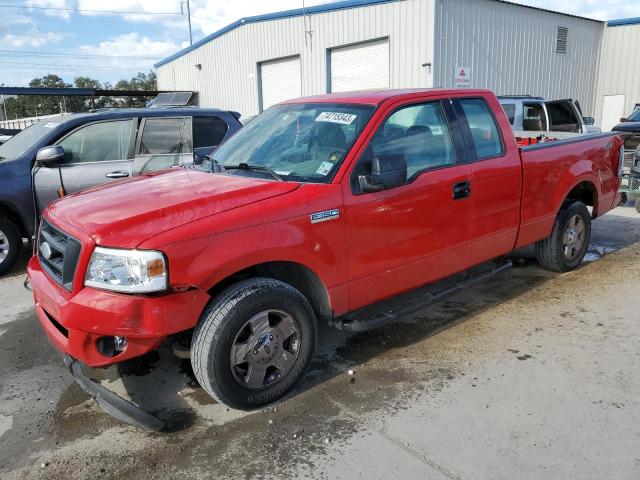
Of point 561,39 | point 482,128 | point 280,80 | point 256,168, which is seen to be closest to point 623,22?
point 561,39

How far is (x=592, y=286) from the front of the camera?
523 cm

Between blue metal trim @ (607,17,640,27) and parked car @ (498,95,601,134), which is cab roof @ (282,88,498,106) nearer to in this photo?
parked car @ (498,95,601,134)

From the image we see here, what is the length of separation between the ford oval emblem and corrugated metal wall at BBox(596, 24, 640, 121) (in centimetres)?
2301

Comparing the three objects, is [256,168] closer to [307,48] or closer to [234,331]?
[234,331]

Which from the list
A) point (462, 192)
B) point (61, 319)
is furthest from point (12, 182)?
point (462, 192)

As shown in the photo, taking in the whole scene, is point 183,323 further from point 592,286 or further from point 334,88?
point 334,88

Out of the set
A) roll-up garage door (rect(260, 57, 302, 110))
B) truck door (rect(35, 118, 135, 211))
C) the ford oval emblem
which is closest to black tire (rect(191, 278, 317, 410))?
the ford oval emblem

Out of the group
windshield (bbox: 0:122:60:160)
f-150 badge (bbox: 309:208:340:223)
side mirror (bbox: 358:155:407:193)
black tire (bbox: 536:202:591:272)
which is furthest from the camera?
windshield (bbox: 0:122:60:160)

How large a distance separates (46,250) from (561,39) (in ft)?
68.0

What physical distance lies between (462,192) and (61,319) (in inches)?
110

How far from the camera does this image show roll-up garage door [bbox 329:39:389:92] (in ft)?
55.4

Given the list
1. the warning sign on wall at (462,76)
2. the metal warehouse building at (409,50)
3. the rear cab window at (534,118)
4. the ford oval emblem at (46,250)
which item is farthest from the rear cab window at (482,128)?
the warning sign on wall at (462,76)

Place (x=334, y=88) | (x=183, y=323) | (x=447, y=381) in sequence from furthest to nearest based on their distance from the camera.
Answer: (x=334, y=88), (x=447, y=381), (x=183, y=323)

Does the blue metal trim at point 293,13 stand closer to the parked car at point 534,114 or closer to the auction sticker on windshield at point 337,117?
the parked car at point 534,114
